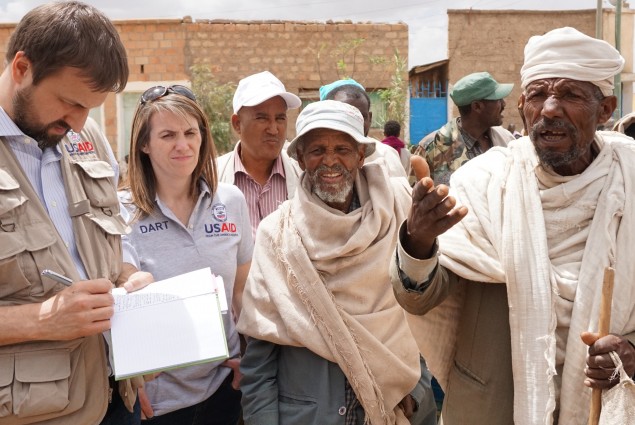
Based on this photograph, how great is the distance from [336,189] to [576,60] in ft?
3.42

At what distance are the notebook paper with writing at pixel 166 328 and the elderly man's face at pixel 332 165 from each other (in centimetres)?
73

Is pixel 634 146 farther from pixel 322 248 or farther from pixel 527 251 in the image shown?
pixel 322 248

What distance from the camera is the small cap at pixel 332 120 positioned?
2818 mm

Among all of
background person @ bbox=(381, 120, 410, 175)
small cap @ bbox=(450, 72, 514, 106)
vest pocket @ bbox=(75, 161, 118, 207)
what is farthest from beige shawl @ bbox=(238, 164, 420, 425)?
background person @ bbox=(381, 120, 410, 175)

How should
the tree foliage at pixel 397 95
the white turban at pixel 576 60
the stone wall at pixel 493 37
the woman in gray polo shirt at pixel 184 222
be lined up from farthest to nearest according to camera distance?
the stone wall at pixel 493 37, the tree foliage at pixel 397 95, the woman in gray polo shirt at pixel 184 222, the white turban at pixel 576 60

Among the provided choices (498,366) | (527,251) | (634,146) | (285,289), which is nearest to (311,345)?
(285,289)

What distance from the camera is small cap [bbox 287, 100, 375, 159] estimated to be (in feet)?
9.25

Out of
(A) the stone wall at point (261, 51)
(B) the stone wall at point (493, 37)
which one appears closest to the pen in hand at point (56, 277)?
(A) the stone wall at point (261, 51)

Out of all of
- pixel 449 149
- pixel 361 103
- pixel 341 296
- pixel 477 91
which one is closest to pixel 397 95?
pixel 477 91

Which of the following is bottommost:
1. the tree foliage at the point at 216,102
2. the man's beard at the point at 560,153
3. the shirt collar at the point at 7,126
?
the tree foliage at the point at 216,102

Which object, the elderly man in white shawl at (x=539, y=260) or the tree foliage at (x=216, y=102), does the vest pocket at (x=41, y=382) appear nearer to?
the elderly man in white shawl at (x=539, y=260)

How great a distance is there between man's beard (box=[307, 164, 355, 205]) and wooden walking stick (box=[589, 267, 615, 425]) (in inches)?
45.3

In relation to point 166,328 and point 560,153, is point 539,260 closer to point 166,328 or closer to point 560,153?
point 560,153

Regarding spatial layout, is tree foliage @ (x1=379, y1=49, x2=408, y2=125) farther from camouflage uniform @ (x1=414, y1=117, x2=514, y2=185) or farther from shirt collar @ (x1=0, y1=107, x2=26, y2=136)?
shirt collar @ (x1=0, y1=107, x2=26, y2=136)
